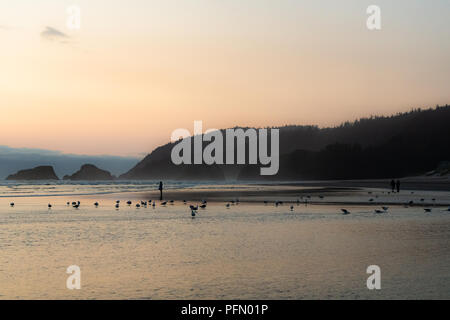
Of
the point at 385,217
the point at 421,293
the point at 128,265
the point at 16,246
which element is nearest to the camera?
the point at 421,293

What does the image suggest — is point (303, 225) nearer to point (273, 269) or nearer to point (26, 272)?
point (273, 269)

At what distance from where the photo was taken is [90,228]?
82.6 ft

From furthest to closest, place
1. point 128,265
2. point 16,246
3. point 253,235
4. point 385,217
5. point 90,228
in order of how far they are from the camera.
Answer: point 385,217, point 90,228, point 253,235, point 16,246, point 128,265
